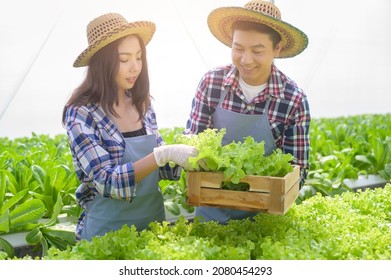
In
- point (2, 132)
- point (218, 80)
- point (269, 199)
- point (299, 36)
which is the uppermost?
point (299, 36)

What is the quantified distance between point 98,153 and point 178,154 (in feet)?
1.15

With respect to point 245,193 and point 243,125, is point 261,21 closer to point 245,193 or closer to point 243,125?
point 243,125

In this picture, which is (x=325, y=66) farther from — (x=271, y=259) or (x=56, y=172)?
(x=271, y=259)

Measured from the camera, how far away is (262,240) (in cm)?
208

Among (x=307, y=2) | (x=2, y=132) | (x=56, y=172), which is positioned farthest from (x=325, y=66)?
(x=56, y=172)

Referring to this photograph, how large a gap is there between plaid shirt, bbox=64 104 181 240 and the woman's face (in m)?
0.17

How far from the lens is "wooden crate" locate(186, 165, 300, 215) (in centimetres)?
190

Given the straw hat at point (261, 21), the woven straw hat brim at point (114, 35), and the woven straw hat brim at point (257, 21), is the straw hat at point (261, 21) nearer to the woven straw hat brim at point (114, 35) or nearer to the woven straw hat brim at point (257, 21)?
the woven straw hat brim at point (257, 21)

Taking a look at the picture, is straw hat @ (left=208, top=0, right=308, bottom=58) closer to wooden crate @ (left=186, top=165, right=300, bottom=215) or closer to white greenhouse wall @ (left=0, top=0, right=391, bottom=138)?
wooden crate @ (left=186, top=165, right=300, bottom=215)

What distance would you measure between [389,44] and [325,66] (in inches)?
75.7

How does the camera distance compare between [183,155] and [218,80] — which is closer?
[183,155]

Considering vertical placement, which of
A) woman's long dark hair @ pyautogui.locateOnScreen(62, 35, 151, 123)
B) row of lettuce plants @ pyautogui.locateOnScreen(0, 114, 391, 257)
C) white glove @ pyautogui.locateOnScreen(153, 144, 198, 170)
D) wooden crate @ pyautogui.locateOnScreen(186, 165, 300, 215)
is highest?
woman's long dark hair @ pyautogui.locateOnScreen(62, 35, 151, 123)

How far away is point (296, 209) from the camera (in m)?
2.54

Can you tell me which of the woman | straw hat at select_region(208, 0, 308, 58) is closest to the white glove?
the woman
